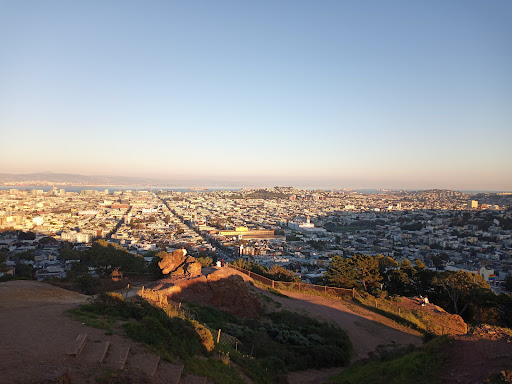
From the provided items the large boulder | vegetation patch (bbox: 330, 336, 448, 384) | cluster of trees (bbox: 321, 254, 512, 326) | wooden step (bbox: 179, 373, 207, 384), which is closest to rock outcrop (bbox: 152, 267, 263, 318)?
the large boulder

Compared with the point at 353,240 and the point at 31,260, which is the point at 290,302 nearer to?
the point at 31,260

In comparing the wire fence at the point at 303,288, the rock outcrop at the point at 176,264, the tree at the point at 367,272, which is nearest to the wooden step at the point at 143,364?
the rock outcrop at the point at 176,264

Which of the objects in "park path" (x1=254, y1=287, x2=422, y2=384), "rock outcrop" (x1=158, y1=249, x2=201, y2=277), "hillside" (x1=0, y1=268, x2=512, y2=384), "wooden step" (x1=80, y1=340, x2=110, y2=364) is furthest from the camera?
"rock outcrop" (x1=158, y1=249, x2=201, y2=277)

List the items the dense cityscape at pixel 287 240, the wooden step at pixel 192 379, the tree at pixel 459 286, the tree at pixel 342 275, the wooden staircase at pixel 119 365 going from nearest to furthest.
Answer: the wooden staircase at pixel 119 365 < the wooden step at pixel 192 379 < the tree at pixel 459 286 < the tree at pixel 342 275 < the dense cityscape at pixel 287 240

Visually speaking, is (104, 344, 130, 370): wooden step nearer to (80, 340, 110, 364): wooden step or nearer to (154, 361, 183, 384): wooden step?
(80, 340, 110, 364): wooden step

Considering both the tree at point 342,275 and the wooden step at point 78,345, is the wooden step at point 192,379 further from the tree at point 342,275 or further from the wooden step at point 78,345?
the tree at point 342,275

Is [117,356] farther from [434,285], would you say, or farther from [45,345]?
[434,285]

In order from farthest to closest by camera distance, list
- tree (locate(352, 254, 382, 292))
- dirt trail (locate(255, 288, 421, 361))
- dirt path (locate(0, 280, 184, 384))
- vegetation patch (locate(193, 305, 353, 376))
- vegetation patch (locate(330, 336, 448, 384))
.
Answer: tree (locate(352, 254, 382, 292)), dirt trail (locate(255, 288, 421, 361)), vegetation patch (locate(193, 305, 353, 376)), vegetation patch (locate(330, 336, 448, 384)), dirt path (locate(0, 280, 184, 384))
